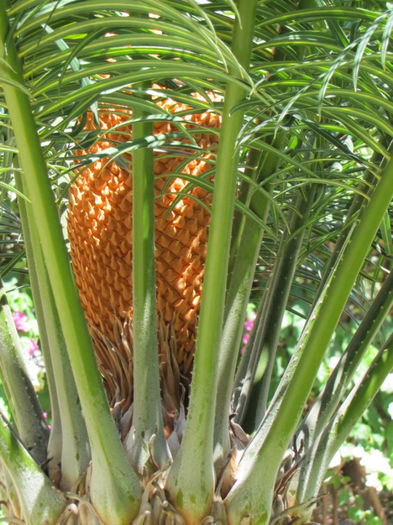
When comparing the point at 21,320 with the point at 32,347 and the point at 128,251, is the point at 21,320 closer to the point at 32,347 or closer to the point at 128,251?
the point at 32,347

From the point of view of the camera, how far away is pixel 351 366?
2.55ft

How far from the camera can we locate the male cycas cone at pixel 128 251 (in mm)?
832

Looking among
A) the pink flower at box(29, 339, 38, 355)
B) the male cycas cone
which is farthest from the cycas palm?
the pink flower at box(29, 339, 38, 355)

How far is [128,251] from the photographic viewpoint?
837 millimetres

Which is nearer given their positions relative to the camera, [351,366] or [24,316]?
[351,366]

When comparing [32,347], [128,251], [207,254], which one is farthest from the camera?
[32,347]

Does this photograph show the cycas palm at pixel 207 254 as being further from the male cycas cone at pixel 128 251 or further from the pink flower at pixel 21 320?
the pink flower at pixel 21 320

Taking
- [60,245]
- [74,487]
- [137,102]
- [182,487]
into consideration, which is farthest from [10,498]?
[137,102]

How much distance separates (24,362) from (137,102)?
0.36 m

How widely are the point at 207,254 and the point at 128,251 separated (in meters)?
0.25

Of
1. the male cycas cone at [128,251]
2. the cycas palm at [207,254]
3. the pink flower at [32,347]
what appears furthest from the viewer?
the pink flower at [32,347]

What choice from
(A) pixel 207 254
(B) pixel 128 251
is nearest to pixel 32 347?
(B) pixel 128 251

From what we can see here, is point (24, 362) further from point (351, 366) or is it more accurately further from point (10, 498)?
point (351, 366)

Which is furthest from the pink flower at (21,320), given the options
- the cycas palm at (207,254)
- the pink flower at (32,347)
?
the cycas palm at (207,254)
